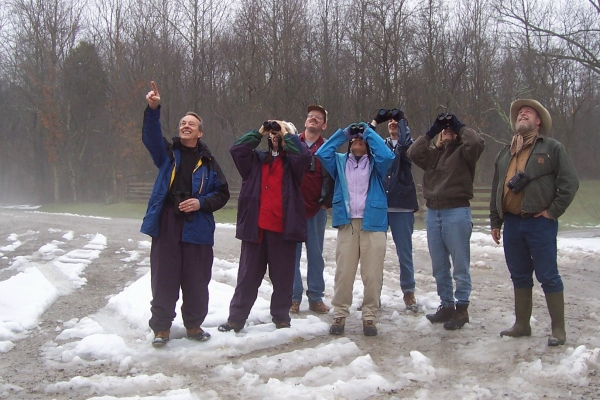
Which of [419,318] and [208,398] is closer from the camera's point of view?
[208,398]

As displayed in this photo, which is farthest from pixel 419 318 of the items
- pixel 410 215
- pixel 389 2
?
pixel 389 2

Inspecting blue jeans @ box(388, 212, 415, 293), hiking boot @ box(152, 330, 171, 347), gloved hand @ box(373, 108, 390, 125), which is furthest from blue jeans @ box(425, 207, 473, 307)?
hiking boot @ box(152, 330, 171, 347)

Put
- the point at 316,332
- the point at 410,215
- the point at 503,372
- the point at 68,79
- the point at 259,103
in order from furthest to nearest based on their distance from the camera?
the point at 68,79 → the point at 259,103 → the point at 410,215 → the point at 316,332 → the point at 503,372


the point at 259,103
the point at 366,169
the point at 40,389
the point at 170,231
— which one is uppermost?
the point at 259,103

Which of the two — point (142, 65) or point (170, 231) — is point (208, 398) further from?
point (142, 65)

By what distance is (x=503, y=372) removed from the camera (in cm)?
383

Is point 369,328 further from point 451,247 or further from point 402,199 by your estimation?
point 402,199

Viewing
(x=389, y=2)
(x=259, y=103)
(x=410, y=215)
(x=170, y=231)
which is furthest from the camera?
(x=259, y=103)

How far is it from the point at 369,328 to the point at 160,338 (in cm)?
179

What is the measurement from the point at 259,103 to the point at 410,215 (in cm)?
1898

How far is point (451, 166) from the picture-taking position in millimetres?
5094

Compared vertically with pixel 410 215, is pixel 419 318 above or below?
below

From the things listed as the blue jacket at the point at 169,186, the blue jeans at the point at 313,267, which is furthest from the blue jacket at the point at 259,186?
the blue jeans at the point at 313,267

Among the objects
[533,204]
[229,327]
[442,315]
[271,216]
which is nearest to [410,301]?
[442,315]
